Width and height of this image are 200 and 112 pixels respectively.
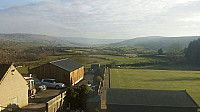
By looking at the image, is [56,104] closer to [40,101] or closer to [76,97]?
[76,97]

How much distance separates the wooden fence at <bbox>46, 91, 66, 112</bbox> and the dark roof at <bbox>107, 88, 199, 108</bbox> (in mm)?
4180

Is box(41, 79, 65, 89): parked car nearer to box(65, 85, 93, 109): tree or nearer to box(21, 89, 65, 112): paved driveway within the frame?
box(21, 89, 65, 112): paved driveway

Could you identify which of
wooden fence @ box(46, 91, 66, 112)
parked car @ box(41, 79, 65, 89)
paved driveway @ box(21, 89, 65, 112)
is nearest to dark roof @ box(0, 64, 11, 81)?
paved driveway @ box(21, 89, 65, 112)

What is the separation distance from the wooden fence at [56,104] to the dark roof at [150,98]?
165 inches

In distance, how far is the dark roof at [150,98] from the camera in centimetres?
→ 1639

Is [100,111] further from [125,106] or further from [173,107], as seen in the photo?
[173,107]

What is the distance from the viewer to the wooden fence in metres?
15.8

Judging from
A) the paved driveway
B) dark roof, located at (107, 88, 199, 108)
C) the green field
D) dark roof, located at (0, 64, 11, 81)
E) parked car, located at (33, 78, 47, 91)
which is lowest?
the green field

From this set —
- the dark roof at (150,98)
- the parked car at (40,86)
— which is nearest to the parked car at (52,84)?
the parked car at (40,86)

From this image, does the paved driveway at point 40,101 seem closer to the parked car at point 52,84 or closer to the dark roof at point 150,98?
the parked car at point 52,84

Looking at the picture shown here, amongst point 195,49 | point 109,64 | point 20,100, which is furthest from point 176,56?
point 20,100

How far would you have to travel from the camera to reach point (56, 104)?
56.9 ft

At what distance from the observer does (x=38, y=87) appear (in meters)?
24.5

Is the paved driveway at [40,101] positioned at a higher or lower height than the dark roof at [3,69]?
lower
